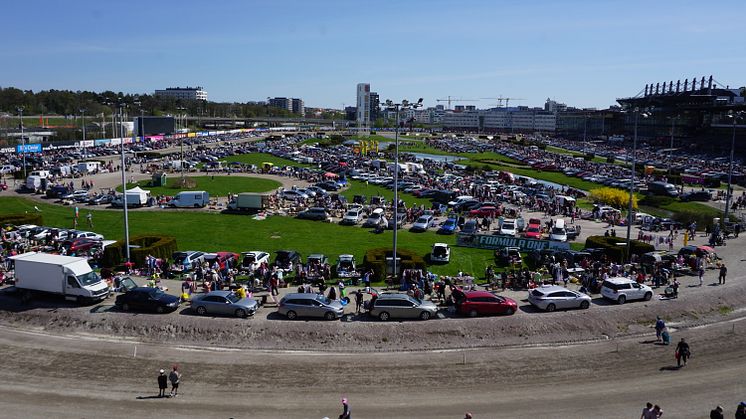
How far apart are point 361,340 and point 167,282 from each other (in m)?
11.5

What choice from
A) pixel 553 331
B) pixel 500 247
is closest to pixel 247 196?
pixel 500 247

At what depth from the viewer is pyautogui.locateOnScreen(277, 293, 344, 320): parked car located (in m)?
22.2

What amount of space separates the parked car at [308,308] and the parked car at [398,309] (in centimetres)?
153

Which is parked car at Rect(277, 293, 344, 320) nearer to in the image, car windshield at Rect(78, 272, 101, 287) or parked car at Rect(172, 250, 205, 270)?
parked car at Rect(172, 250, 205, 270)

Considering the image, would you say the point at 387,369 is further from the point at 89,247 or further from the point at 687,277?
the point at 89,247

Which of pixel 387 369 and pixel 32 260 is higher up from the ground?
pixel 32 260

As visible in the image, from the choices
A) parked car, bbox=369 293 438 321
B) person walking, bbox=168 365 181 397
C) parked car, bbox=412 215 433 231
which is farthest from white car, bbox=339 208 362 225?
person walking, bbox=168 365 181 397

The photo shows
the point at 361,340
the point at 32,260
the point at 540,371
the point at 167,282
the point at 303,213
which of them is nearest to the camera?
the point at 540,371

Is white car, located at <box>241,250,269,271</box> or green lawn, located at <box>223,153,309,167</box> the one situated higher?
green lawn, located at <box>223,153,309,167</box>

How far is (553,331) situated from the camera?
2158 centimetres

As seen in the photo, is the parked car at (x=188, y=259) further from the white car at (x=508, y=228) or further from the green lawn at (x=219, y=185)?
the green lawn at (x=219, y=185)

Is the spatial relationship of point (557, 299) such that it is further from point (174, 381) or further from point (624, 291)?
point (174, 381)

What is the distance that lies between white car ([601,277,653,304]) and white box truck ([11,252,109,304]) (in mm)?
22185

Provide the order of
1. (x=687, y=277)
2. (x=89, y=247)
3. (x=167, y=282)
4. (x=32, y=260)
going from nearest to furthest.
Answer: (x=32, y=260) < (x=167, y=282) < (x=687, y=277) < (x=89, y=247)
